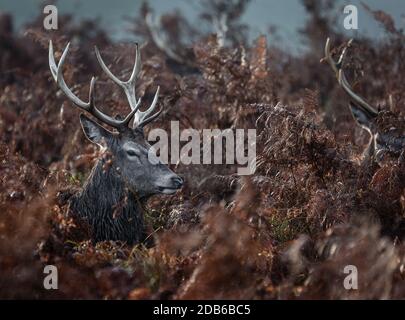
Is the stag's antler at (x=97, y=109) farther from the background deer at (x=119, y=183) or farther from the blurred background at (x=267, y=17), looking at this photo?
the blurred background at (x=267, y=17)

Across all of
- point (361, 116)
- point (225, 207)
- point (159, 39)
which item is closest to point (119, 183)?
point (225, 207)

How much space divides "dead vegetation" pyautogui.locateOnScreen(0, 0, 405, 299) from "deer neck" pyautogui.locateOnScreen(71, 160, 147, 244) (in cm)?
17

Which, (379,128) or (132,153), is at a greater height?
(379,128)

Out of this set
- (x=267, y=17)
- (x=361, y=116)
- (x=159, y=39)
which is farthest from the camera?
(x=267, y=17)

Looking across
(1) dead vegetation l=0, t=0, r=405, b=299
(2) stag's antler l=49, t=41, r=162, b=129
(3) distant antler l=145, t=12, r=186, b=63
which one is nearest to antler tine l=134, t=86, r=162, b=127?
(2) stag's antler l=49, t=41, r=162, b=129


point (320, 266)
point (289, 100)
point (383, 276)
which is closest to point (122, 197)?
point (320, 266)

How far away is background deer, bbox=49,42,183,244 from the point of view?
225 inches

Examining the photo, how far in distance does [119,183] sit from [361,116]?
3063 mm

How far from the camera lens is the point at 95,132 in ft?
19.2

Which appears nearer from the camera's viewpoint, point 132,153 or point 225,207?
point 132,153

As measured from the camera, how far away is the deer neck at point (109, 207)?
5730mm

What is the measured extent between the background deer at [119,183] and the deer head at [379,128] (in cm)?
193

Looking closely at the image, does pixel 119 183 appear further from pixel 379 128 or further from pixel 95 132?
pixel 379 128

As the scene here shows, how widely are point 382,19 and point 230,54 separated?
2284mm
